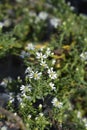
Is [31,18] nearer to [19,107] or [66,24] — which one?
[66,24]

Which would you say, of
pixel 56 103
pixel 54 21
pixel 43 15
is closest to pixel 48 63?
pixel 56 103

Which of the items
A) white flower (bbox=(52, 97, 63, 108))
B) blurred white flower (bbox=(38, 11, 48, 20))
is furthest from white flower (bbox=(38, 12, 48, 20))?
white flower (bbox=(52, 97, 63, 108))

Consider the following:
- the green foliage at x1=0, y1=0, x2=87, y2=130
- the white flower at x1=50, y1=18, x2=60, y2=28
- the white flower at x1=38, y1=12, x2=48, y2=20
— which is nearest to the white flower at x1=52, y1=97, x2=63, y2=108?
the green foliage at x1=0, y1=0, x2=87, y2=130

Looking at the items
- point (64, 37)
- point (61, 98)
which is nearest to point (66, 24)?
point (64, 37)

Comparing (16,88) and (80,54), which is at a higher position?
(80,54)

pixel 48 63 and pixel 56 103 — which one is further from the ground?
pixel 48 63

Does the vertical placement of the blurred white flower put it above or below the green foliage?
above

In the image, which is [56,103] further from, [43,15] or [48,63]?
[43,15]

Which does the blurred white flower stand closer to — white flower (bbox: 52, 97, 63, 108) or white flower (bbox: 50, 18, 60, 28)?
white flower (bbox: 50, 18, 60, 28)

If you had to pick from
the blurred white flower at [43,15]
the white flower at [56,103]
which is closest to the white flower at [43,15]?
the blurred white flower at [43,15]

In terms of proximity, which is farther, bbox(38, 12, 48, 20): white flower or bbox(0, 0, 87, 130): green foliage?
bbox(38, 12, 48, 20): white flower

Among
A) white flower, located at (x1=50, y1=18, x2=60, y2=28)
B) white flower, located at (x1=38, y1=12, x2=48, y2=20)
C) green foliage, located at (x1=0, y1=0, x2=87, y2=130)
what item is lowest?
green foliage, located at (x1=0, y1=0, x2=87, y2=130)
